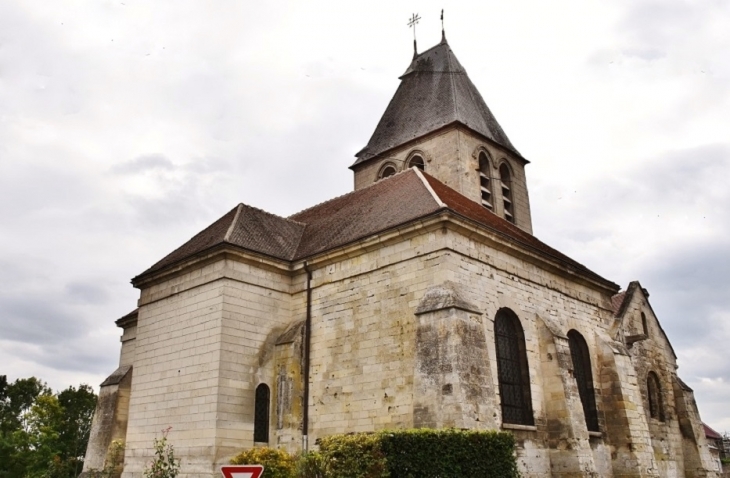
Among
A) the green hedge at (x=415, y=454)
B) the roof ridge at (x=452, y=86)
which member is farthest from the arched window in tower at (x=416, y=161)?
the green hedge at (x=415, y=454)

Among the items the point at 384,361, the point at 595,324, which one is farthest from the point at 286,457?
the point at 595,324

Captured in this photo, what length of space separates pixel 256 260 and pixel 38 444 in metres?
22.5

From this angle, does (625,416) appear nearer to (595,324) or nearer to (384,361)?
(595,324)

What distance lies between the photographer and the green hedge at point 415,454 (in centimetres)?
879

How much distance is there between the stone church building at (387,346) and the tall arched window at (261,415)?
0.03m

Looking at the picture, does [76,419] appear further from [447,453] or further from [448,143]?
[447,453]

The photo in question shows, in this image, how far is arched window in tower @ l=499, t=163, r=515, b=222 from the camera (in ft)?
71.5

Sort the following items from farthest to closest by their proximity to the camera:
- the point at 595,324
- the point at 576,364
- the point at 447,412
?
the point at 595,324, the point at 576,364, the point at 447,412

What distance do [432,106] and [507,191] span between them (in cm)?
422

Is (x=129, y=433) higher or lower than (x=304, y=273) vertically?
lower

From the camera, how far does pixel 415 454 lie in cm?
909

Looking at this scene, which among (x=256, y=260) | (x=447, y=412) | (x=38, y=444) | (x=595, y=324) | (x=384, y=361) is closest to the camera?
(x=447, y=412)

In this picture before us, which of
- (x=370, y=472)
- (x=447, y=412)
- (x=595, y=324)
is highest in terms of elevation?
(x=595, y=324)

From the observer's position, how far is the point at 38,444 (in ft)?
98.1
